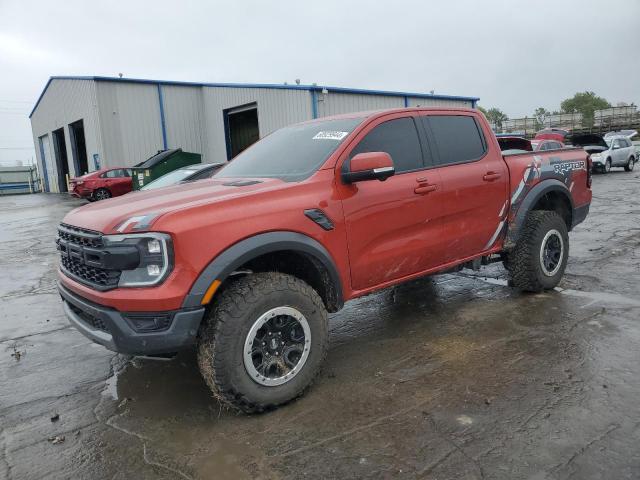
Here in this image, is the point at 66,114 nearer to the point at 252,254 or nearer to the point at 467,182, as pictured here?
the point at 467,182

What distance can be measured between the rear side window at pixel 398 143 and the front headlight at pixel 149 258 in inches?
65.0

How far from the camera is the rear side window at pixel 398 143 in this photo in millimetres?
3825

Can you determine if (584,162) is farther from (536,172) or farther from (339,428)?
(339,428)

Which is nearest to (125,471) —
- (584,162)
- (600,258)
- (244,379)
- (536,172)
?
(244,379)

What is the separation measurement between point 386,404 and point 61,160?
1368 inches

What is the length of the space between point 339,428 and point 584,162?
4380 millimetres

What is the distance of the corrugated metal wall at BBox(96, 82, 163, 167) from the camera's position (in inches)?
894

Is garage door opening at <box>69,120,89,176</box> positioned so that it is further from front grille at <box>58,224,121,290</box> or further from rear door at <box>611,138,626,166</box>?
front grille at <box>58,224,121,290</box>

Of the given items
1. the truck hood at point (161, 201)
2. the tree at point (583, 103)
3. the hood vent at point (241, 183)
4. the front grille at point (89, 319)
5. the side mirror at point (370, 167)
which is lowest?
the front grille at point (89, 319)

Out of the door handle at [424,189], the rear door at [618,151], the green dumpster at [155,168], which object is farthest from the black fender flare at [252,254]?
the rear door at [618,151]

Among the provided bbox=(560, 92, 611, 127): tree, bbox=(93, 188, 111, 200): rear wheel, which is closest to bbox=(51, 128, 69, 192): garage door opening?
bbox=(93, 188, 111, 200): rear wheel

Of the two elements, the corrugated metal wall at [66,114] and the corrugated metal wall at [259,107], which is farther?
the corrugated metal wall at [66,114]

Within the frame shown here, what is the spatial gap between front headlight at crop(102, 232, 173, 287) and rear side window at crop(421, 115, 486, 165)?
246 cm

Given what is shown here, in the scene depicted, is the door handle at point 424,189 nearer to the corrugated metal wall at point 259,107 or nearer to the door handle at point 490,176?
the door handle at point 490,176
